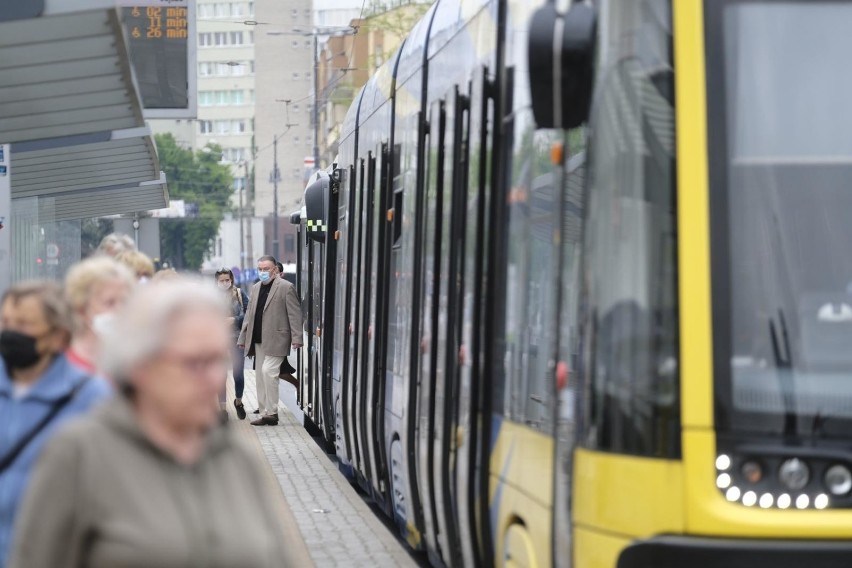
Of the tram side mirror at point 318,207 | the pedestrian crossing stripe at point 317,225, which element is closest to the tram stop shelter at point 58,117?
the tram side mirror at point 318,207

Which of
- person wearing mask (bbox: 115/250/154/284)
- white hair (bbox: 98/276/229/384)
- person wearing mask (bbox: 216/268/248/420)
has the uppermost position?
person wearing mask (bbox: 115/250/154/284)

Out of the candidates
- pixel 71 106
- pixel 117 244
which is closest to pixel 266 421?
pixel 71 106

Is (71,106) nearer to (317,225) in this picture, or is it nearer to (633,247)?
(317,225)

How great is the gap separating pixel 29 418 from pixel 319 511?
7.40m

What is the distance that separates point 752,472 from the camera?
5.57m

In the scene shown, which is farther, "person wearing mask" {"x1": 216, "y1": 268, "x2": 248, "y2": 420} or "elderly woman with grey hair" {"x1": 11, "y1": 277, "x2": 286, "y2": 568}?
"person wearing mask" {"x1": 216, "y1": 268, "x2": 248, "y2": 420}

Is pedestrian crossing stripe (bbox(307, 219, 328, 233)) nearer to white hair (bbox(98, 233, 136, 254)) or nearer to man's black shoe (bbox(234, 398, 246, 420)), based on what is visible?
man's black shoe (bbox(234, 398, 246, 420))

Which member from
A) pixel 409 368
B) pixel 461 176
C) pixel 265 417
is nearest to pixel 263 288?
pixel 265 417

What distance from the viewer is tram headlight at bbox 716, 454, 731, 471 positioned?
5559 millimetres

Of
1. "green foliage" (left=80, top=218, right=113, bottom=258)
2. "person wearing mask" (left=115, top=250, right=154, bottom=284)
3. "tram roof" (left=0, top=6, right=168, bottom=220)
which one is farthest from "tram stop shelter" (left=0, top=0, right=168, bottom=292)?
"green foliage" (left=80, top=218, right=113, bottom=258)

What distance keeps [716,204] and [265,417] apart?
14.2 m

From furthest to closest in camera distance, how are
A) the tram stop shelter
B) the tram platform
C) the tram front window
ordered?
the tram stop shelter
the tram platform
the tram front window

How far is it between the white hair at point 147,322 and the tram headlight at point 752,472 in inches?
108

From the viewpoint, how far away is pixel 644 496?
5.54 m
